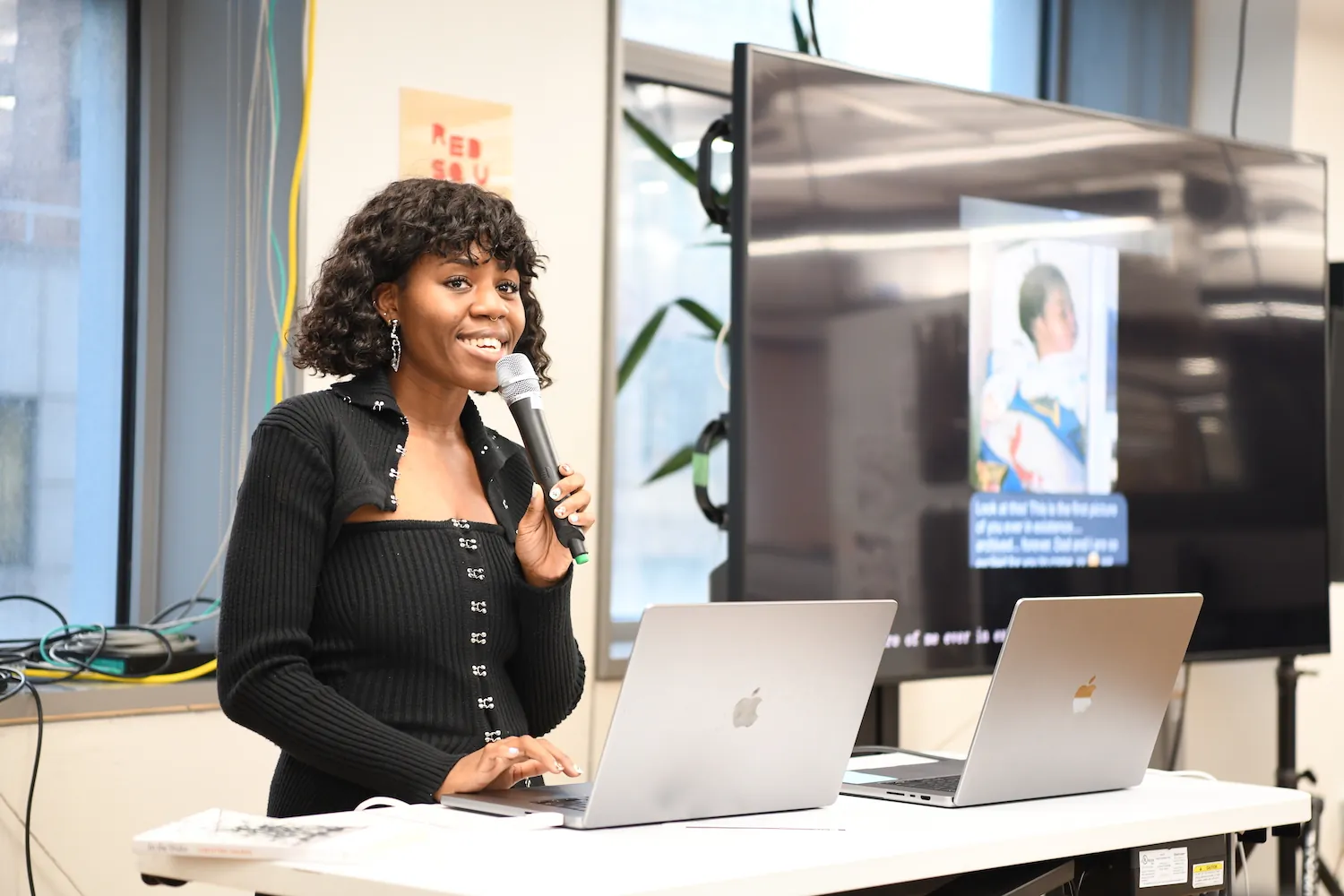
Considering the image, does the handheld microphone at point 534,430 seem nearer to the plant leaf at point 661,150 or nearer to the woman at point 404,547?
the woman at point 404,547

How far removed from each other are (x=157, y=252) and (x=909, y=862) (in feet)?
6.49

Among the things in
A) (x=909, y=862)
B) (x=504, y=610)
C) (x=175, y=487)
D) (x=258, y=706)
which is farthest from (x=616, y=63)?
(x=909, y=862)

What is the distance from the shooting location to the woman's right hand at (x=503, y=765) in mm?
1621

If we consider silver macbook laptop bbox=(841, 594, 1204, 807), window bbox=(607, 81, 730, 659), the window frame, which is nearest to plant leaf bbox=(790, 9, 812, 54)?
window bbox=(607, 81, 730, 659)

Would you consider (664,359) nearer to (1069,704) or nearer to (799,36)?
(799,36)

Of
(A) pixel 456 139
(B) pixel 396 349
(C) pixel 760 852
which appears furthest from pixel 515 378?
(A) pixel 456 139

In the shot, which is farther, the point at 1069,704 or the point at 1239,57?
the point at 1239,57

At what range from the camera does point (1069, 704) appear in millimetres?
1787

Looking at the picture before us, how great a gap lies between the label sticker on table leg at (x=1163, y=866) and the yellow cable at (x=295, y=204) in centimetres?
166

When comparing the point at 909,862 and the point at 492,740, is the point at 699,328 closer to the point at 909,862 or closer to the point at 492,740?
the point at 492,740

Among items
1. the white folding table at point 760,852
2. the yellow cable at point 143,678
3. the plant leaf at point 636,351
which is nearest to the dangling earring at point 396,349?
the white folding table at point 760,852

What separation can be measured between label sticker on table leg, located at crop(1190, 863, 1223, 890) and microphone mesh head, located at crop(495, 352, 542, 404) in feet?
3.11

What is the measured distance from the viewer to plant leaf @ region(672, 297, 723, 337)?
3547 millimetres

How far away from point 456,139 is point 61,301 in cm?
77
